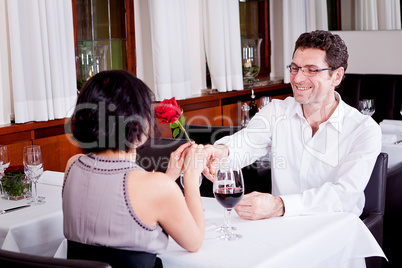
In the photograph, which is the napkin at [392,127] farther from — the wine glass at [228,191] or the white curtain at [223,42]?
the wine glass at [228,191]

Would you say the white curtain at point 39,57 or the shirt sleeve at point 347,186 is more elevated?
the white curtain at point 39,57

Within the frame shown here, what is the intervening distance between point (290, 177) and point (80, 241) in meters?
1.18

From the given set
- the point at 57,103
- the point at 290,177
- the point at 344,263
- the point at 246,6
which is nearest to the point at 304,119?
the point at 290,177

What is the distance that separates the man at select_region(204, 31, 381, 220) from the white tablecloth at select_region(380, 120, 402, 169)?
0.89 m

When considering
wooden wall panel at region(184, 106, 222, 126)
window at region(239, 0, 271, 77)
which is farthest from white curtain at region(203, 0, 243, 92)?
window at region(239, 0, 271, 77)

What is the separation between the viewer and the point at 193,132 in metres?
3.43

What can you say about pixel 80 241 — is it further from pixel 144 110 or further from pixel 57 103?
pixel 57 103

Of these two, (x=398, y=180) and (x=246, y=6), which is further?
(x=246, y=6)

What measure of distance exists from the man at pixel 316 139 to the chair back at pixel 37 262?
3.11ft

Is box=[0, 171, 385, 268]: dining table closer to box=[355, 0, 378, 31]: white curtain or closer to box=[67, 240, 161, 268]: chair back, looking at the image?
box=[67, 240, 161, 268]: chair back

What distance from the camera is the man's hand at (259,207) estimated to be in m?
1.93

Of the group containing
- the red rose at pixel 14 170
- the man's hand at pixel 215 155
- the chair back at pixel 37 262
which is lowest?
the chair back at pixel 37 262

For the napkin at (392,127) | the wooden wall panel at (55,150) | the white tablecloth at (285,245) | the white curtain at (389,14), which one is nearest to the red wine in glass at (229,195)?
the white tablecloth at (285,245)

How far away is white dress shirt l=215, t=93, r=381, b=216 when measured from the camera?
2.06 m
